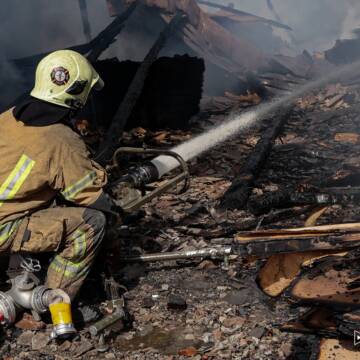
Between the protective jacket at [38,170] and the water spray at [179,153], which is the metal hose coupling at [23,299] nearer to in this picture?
the protective jacket at [38,170]

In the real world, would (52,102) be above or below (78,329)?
Result: above

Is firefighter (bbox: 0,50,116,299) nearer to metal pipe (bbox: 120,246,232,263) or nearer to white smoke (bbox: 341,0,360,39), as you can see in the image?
metal pipe (bbox: 120,246,232,263)

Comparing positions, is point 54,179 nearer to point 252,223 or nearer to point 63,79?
point 63,79

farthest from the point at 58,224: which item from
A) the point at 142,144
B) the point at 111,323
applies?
the point at 142,144

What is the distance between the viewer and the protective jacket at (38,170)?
335 cm

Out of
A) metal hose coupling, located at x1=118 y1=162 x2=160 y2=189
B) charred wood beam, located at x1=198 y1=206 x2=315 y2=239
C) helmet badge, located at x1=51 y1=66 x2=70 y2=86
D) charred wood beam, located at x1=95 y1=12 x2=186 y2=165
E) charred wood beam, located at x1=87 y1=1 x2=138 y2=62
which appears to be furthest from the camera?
charred wood beam, located at x1=87 y1=1 x2=138 y2=62

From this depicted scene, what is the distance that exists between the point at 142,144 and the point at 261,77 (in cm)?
639

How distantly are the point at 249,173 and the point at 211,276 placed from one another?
250 centimetres

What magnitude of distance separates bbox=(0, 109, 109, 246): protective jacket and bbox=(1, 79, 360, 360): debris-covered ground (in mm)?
962

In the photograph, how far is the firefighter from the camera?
132 inches

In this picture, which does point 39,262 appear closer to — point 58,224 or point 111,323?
point 58,224

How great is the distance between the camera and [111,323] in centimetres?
352

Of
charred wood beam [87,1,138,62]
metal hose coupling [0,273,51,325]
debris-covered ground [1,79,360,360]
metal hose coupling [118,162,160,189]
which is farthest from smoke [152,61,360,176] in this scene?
charred wood beam [87,1,138,62]

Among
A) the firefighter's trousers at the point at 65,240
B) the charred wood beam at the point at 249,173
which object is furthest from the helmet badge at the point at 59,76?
the charred wood beam at the point at 249,173
